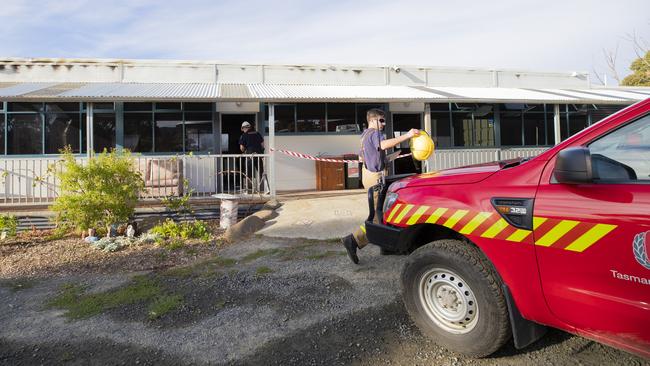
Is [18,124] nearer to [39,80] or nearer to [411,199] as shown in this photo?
[39,80]

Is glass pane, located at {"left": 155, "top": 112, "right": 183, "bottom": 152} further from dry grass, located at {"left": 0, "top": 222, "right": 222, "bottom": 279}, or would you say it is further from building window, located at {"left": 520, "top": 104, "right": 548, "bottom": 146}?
building window, located at {"left": 520, "top": 104, "right": 548, "bottom": 146}

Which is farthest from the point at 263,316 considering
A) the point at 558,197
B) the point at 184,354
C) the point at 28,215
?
the point at 28,215

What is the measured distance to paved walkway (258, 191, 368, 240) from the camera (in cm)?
669

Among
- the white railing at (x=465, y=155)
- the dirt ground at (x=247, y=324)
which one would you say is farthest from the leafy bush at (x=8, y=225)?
the white railing at (x=465, y=155)

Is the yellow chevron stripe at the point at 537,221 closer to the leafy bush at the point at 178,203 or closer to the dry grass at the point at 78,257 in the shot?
the dry grass at the point at 78,257

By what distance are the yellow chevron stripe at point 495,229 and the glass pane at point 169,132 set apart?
380 inches

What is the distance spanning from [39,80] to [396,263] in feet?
36.9

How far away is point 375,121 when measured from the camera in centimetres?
462

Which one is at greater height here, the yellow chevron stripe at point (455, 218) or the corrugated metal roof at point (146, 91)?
the corrugated metal roof at point (146, 91)

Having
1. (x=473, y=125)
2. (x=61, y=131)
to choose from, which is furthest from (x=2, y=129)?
(x=473, y=125)

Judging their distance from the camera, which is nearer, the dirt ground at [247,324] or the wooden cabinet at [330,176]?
the dirt ground at [247,324]

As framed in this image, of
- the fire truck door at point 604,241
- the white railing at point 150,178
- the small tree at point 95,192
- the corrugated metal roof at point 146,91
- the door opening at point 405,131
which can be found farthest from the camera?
the door opening at point 405,131

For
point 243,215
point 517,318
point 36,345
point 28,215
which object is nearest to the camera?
point 517,318

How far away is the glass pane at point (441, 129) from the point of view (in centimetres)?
1202
